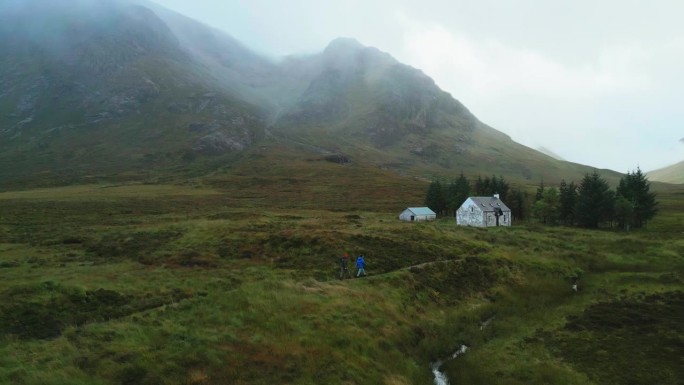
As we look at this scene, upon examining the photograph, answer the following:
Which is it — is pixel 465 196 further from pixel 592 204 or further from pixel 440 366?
pixel 440 366

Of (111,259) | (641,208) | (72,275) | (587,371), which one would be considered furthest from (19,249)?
(641,208)

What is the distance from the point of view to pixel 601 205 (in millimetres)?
101812

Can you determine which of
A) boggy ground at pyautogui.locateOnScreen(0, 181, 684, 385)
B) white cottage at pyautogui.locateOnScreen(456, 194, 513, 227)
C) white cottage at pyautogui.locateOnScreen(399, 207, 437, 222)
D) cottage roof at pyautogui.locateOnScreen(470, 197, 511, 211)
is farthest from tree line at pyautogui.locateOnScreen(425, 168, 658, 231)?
boggy ground at pyautogui.locateOnScreen(0, 181, 684, 385)

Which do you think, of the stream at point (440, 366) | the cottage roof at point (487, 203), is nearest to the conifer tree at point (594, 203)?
the cottage roof at point (487, 203)

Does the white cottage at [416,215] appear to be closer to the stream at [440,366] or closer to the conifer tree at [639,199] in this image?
the conifer tree at [639,199]

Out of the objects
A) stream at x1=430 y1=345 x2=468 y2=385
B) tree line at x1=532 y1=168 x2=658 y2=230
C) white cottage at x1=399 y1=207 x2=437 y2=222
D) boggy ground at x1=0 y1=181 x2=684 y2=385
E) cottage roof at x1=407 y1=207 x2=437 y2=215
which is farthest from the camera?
cottage roof at x1=407 y1=207 x2=437 y2=215

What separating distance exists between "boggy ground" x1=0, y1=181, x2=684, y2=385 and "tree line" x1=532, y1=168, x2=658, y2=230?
36295 mm

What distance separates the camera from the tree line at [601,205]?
102 m

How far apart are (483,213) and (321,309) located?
7807cm

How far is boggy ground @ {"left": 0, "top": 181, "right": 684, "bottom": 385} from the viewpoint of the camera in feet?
83.7

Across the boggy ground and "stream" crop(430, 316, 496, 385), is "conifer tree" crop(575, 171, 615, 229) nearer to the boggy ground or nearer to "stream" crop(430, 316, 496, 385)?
the boggy ground

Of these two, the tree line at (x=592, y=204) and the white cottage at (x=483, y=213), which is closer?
the tree line at (x=592, y=204)

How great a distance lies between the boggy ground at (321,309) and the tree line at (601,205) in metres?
36.3

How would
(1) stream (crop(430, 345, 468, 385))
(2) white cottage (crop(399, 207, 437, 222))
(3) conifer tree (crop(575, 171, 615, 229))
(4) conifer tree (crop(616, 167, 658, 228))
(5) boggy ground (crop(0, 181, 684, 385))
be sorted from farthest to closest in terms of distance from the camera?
1. (2) white cottage (crop(399, 207, 437, 222))
2. (4) conifer tree (crop(616, 167, 658, 228))
3. (3) conifer tree (crop(575, 171, 615, 229))
4. (1) stream (crop(430, 345, 468, 385))
5. (5) boggy ground (crop(0, 181, 684, 385))
